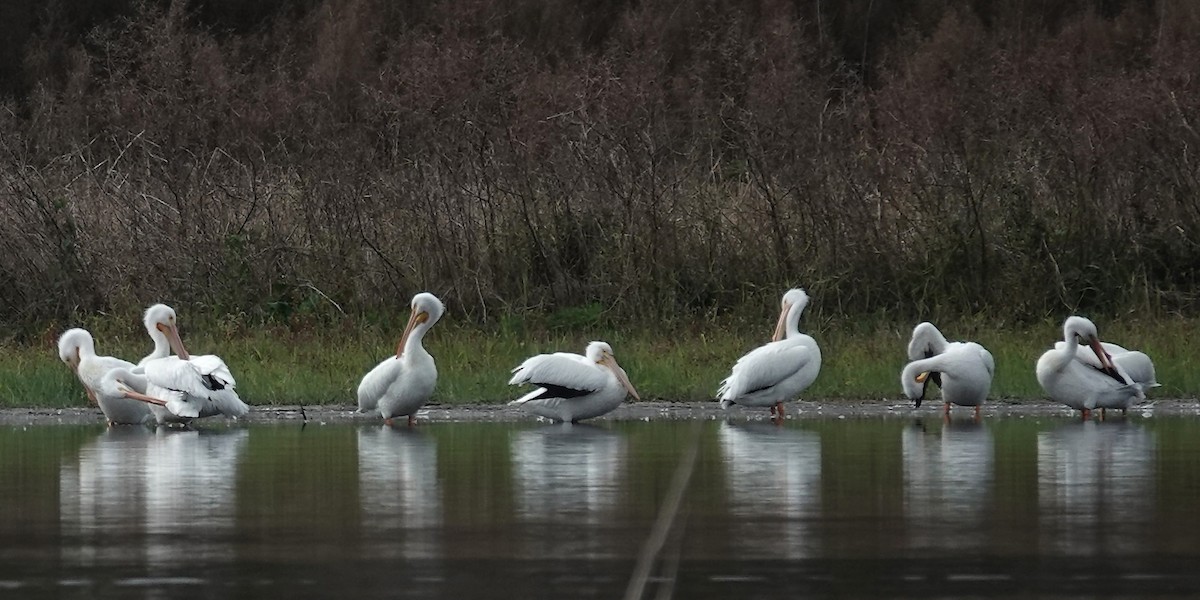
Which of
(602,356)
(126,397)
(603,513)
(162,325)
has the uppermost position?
(162,325)

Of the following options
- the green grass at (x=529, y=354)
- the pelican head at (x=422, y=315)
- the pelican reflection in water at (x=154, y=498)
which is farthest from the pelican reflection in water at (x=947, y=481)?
the pelican head at (x=422, y=315)

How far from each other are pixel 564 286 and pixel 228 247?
3.06 meters

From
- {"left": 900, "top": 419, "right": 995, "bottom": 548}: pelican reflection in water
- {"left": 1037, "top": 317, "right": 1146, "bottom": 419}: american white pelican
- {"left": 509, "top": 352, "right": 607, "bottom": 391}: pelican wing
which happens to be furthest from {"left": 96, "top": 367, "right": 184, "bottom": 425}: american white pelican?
{"left": 1037, "top": 317, "right": 1146, "bottom": 419}: american white pelican

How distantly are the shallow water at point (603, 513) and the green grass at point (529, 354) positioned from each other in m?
2.06

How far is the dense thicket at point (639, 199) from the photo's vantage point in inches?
795

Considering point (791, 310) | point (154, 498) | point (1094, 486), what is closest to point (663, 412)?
point (791, 310)

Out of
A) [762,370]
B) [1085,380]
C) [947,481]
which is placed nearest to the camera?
[947,481]

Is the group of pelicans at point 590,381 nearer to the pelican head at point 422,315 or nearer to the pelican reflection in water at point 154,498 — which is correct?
the pelican head at point 422,315

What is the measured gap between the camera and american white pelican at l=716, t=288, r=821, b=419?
1470cm

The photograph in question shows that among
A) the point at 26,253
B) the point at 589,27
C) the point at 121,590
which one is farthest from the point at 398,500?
the point at 589,27

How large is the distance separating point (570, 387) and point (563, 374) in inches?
3.9

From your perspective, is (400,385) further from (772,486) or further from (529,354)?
(772,486)

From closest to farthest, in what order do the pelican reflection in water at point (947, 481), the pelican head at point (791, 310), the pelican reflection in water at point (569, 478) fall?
1. the pelican reflection in water at point (947, 481)
2. the pelican reflection in water at point (569, 478)
3. the pelican head at point (791, 310)

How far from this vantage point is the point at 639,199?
20.6m
